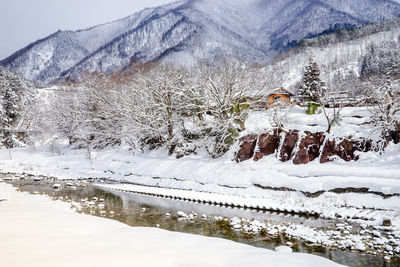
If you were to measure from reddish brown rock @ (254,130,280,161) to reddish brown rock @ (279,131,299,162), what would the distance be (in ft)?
2.56

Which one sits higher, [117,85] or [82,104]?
[117,85]

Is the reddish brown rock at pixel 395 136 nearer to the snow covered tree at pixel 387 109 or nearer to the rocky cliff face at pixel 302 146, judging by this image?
the rocky cliff face at pixel 302 146

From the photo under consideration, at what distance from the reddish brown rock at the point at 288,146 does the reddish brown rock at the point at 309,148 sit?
709 millimetres

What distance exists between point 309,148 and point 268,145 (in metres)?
3.69

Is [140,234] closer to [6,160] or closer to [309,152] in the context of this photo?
[309,152]

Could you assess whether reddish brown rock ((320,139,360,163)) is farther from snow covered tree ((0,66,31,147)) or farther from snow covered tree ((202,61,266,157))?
snow covered tree ((0,66,31,147))

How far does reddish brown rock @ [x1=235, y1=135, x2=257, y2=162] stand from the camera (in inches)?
978

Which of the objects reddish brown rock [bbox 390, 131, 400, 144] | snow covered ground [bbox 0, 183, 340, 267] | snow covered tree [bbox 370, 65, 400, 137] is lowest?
snow covered ground [bbox 0, 183, 340, 267]

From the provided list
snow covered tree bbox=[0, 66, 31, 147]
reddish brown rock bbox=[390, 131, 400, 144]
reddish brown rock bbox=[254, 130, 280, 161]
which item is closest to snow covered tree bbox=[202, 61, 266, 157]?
reddish brown rock bbox=[254, 130, 280, 161]

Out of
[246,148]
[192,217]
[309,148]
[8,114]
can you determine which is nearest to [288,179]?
[309,148]

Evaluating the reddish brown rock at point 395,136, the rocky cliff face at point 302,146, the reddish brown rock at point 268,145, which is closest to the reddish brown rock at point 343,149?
the rocky cliff face at point 302,146

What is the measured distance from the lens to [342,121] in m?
22.7

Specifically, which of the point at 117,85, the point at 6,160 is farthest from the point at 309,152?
the point at 6,160

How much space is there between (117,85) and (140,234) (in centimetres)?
3999
